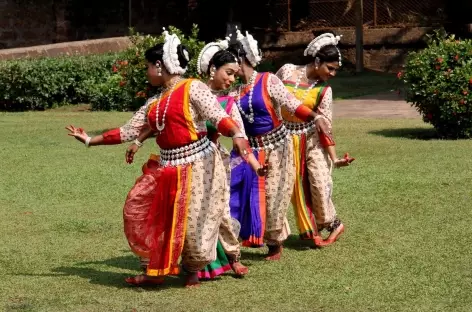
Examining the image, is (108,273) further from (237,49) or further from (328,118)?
(328,118)

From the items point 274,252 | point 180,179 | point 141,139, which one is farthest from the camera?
point 274,252

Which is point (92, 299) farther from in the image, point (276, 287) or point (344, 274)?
point (344, 274)

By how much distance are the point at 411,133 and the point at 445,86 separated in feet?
3.66

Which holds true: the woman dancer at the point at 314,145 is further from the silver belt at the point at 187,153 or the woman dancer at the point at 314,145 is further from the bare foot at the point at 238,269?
the silver belt at the point at 187,153

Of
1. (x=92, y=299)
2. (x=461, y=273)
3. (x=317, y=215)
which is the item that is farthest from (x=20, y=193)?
(x=461, y=273)

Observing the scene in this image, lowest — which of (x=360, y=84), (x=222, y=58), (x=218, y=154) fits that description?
(x=360, y=84)

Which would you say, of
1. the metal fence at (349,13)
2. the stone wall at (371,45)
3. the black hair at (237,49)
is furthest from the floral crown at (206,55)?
the metal fence at (349,13)

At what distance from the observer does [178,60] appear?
6.08 metres

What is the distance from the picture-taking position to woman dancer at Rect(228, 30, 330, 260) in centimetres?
664

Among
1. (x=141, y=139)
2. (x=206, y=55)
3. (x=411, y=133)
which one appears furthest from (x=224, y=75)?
(x=411, y=133)

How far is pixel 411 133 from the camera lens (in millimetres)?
13148

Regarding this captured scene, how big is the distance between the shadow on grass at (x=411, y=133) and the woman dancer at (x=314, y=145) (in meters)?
5.51

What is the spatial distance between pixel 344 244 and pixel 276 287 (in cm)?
130

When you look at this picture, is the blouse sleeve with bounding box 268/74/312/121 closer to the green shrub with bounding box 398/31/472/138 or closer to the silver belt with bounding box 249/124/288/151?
the silver belt with bounding box 249/124/288/151
